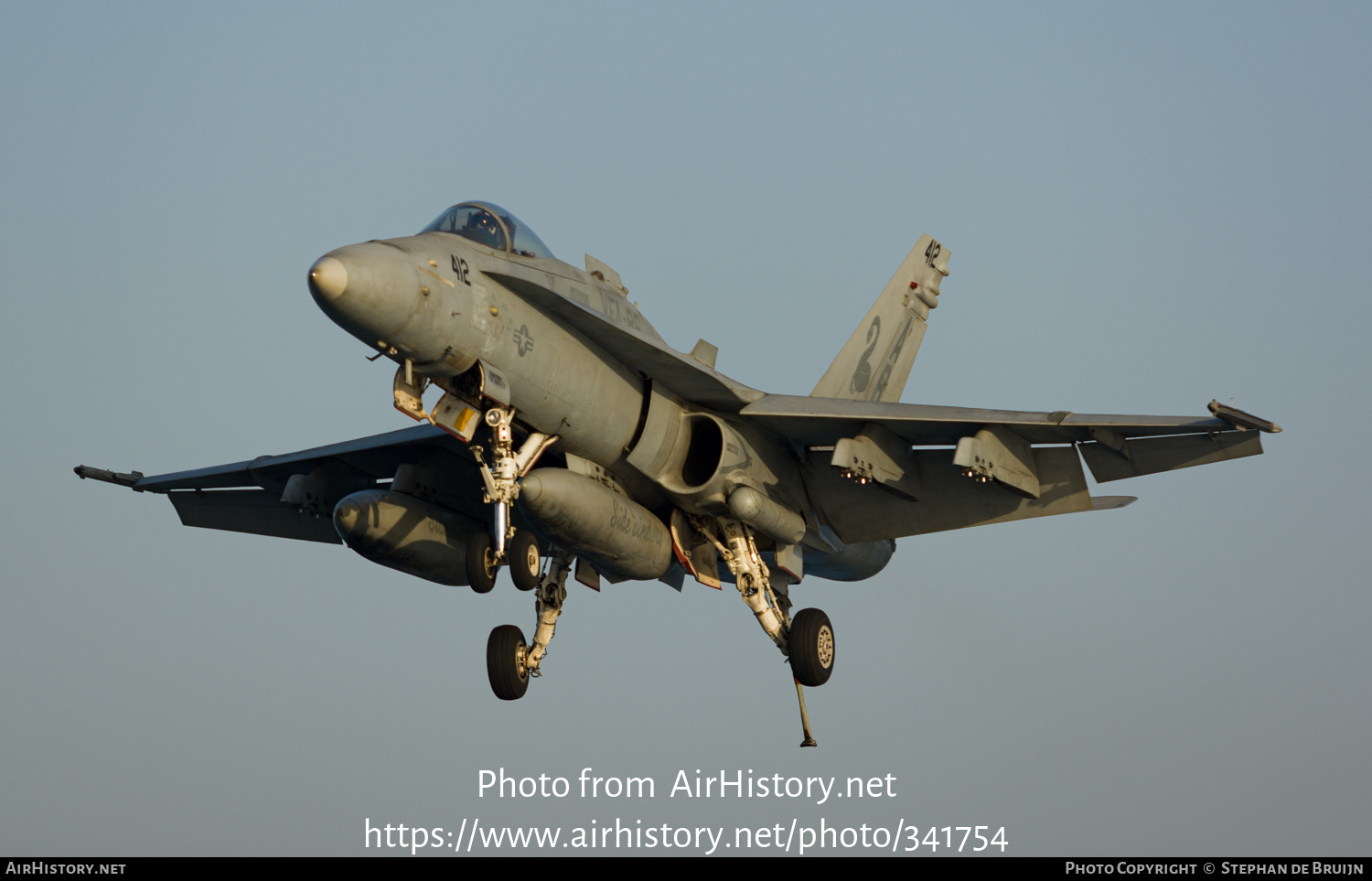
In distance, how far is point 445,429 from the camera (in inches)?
619

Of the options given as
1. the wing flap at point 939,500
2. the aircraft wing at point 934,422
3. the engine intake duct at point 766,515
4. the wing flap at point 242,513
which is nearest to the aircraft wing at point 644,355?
the aircraft wing at point 934,422

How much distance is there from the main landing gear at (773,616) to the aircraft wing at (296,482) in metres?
3.32

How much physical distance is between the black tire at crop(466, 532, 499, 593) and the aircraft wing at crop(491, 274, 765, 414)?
2653 mm

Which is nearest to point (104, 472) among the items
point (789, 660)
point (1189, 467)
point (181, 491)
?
point (181, 491)

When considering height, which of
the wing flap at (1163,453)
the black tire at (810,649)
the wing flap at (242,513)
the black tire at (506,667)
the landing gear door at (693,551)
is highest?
the wing flap at (1163,453)

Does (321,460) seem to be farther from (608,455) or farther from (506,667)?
(608,455)

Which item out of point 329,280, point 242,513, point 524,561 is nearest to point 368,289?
point 329,280

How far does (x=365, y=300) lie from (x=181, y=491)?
31.7 ft

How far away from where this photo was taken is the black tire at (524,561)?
53.1 ft

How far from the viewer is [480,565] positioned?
17125 mm

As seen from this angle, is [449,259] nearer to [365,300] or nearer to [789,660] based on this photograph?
[365,300]

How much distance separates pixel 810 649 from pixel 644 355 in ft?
13.9

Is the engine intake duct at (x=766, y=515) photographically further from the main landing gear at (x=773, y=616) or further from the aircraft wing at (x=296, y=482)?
the aircraft wing at (x=296, y=482)

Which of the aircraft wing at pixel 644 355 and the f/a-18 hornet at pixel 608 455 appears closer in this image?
the f/a-18 hornet at pixel 608 455
